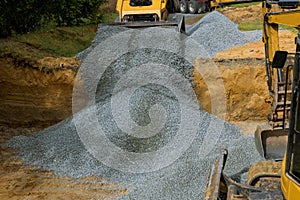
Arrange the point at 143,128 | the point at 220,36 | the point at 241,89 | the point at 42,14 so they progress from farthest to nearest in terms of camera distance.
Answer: the point at 42,14 < the point at 220,36 < the point at 241,89 < the point at 143,128

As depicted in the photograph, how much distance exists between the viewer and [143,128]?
7930 millimetres

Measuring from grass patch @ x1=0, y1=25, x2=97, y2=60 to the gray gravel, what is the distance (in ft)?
3.60

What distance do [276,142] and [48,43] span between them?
24.8 ft

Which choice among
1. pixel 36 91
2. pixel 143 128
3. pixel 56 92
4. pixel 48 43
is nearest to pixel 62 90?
pixel 56 92

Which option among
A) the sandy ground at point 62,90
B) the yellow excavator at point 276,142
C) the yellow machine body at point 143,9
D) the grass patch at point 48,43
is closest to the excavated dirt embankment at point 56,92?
the sandy ground at point 62,90

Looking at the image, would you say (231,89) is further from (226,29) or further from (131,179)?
(131,179)

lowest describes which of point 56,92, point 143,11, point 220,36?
point 56,92

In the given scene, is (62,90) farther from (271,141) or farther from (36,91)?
(271,141)

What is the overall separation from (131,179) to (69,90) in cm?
415

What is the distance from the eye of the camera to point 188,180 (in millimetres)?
6359

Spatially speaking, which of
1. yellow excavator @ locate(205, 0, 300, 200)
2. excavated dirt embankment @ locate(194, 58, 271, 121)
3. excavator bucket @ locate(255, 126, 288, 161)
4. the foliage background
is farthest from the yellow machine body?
excavator bucket @ locate(255, 126, 288, 161)

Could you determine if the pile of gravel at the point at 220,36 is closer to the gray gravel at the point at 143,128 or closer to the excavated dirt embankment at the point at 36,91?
the gray gravel at the point at 143,128

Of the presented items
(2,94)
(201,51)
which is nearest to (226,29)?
(201,51)

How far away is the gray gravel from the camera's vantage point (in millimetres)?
6711
